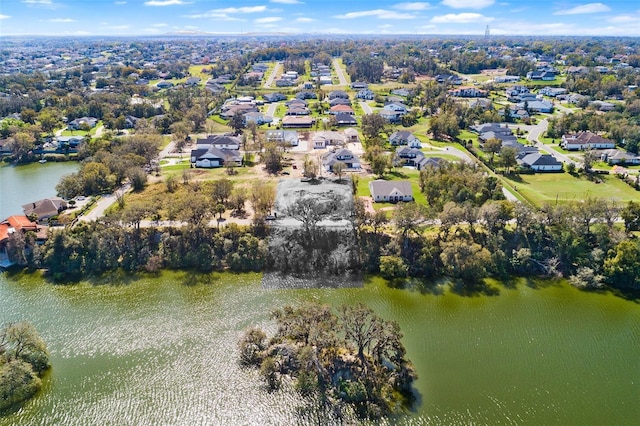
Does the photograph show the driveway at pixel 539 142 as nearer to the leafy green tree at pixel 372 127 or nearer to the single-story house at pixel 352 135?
the leafy green tree at pixel 372 127

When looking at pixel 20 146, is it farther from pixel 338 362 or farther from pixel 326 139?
pixel 338 362

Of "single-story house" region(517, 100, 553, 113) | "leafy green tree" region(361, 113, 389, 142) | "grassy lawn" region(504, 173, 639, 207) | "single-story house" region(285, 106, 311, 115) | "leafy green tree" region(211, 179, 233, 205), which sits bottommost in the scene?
"grassy lawn" region(504, 173, 639, 207)

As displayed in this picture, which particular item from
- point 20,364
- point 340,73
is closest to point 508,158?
point 20,364

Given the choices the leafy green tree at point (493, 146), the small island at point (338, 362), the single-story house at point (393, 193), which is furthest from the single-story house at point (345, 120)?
the small island at point (338, 362)

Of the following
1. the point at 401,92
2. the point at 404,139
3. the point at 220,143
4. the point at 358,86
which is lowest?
the point at 220,143

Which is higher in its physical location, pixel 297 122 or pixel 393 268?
pixel 297 122

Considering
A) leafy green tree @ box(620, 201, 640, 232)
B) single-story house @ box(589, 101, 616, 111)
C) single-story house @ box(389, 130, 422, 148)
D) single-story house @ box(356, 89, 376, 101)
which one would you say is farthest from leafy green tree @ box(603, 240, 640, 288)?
single-story house @ box(356, 89, 376, 101)

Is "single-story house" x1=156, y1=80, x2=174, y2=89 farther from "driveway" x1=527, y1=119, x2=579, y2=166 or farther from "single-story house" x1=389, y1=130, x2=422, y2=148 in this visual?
"driveway" x1=527, y1=119, x2=579, y2=166
